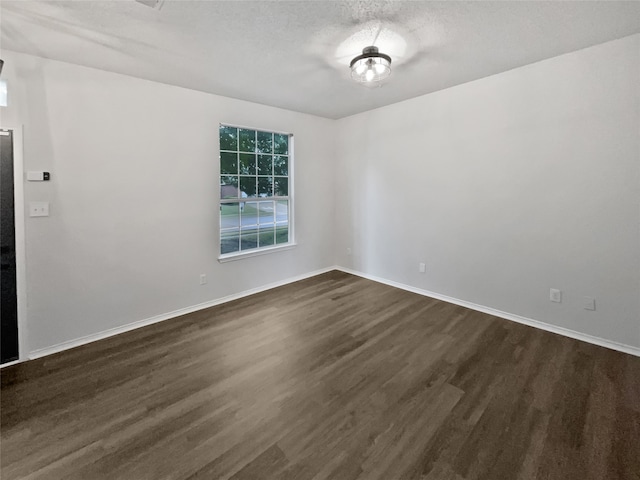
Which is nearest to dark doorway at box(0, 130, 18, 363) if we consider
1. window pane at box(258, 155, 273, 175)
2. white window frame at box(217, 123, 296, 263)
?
white window frame at box(217, 123, 296, 263)

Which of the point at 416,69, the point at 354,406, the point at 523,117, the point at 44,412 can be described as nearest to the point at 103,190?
the point at 44,412

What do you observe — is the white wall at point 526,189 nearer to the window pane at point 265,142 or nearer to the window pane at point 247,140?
the window pane at point 265,142

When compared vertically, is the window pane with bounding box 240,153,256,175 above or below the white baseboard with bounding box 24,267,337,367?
above

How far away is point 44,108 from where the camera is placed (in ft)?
8.06

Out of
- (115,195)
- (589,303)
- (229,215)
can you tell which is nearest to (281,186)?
(229,215)

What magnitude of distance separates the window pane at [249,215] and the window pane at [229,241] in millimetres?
152

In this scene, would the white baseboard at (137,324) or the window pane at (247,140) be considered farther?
the window pane at (247,140)

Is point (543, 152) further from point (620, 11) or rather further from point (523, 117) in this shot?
point (620, 11)

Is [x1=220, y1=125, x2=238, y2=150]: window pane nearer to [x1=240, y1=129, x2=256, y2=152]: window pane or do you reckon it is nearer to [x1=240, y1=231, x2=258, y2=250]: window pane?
[x1=240, y1=129, x2=256, y2=152]: window pane

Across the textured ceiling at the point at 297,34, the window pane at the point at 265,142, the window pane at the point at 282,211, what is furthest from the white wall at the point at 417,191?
the window pane at the point at 282,211

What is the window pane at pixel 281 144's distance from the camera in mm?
4214

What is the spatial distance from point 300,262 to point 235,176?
5.46 ft

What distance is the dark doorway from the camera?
2.34 metres

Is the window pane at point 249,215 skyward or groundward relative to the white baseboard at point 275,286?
skyward
